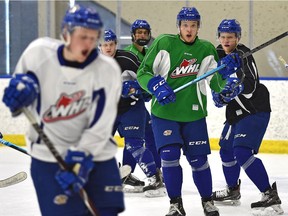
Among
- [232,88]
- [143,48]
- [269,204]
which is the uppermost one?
[143,48]

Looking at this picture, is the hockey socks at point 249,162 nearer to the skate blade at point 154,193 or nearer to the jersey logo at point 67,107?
the skate blade at point 154,193

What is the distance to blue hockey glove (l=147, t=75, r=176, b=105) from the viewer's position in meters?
3.89

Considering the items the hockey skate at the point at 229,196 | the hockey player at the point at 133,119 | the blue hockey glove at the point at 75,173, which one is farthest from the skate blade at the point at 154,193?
the blue hockey glove at the point at 75,173

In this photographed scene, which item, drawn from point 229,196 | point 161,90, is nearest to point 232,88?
point 161,90

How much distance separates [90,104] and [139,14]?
19.9ft

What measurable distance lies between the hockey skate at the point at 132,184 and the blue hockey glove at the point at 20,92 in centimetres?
273

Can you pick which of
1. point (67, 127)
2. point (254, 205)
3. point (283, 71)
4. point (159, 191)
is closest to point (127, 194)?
point (159, 191)

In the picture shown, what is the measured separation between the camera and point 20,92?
231 centimetres

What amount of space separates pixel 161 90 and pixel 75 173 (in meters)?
1.60

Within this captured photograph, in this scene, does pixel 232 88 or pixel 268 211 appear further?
pixel 268 211

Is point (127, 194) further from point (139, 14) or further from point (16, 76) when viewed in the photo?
point (139, 14)

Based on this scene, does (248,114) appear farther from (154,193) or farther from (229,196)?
(154,193)

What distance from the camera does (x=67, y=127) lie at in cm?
247

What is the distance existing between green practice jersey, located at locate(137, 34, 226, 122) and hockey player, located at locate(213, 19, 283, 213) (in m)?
0.22
